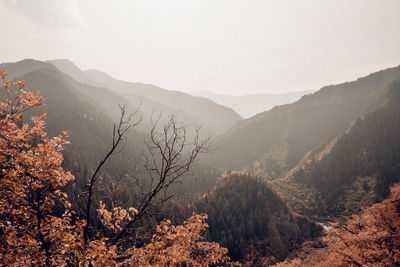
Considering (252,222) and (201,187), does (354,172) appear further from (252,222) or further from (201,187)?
(201,187)

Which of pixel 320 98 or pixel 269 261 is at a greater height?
pixel 320 98

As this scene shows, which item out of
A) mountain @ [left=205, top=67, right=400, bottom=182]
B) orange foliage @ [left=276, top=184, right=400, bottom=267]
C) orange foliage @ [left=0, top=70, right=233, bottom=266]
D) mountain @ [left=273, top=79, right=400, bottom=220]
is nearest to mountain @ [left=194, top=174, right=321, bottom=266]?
mountain @ [left=273, top=79, right=400, bottom=220]

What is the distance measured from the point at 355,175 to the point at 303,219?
104 ft

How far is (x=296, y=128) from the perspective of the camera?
131 m

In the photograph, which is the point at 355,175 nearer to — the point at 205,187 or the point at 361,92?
the point at 205,187

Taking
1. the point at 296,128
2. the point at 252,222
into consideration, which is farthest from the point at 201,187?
the point at 296,128

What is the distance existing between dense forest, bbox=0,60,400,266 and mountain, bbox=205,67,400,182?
89 cm

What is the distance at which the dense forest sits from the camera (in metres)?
7.06

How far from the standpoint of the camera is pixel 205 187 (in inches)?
3649

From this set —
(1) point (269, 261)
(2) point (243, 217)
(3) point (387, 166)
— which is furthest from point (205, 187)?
(3) point (387, 166)

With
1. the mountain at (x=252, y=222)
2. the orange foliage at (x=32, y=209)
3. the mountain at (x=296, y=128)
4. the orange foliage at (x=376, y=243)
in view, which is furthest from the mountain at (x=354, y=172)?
the orange foliage at (x=32, y=209)

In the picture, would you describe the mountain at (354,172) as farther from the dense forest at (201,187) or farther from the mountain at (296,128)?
the mountain at (296,128)

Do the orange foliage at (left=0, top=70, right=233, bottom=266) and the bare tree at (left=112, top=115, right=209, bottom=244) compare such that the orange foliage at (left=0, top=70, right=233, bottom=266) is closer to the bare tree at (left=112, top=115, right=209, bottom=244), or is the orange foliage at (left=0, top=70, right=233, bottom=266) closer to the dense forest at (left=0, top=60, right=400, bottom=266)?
the dense forest at (left=0, top=60, right=400, bottom=266)

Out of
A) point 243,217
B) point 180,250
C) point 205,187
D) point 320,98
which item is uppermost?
point 320,98
